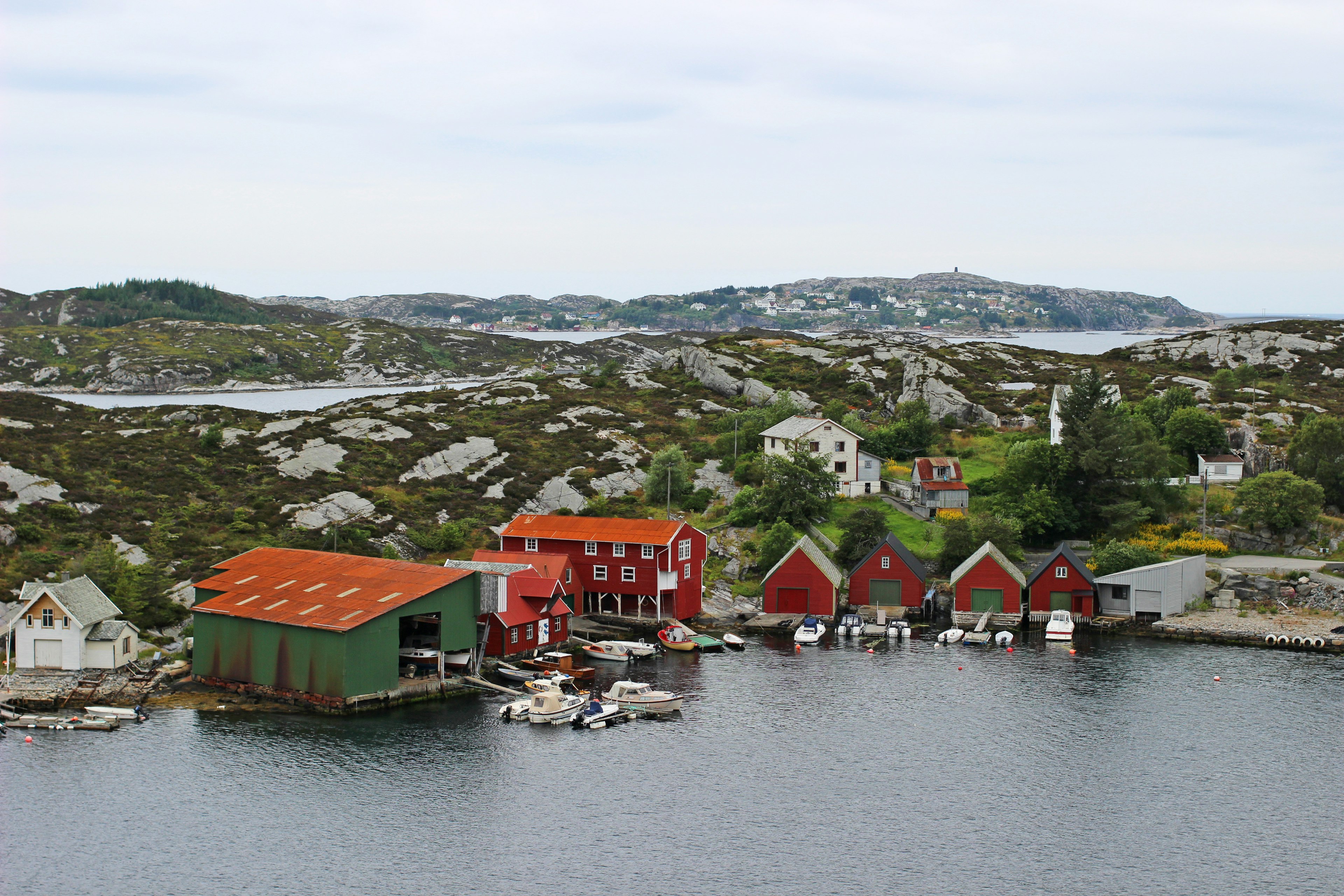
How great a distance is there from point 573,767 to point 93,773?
19.0m

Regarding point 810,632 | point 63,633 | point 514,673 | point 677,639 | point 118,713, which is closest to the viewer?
point 118,713

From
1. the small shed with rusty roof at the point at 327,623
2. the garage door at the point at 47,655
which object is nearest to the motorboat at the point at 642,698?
the small shed with rusty roof at the point at 327,623

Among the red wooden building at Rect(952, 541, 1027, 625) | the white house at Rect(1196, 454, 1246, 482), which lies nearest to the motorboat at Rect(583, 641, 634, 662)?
the red wooden building at Rect(952, 541, 1027, 625)

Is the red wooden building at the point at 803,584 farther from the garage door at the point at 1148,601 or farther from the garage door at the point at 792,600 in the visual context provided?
the garage door at the point at 1148,601

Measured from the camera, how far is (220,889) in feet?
117

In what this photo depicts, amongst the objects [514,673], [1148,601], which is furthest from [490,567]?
[1148,601]

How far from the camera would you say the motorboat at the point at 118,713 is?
50.0m

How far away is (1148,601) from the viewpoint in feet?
235

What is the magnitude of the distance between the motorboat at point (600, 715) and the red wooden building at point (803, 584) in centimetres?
2236

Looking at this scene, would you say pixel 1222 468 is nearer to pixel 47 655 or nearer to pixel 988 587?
pixel 988 587

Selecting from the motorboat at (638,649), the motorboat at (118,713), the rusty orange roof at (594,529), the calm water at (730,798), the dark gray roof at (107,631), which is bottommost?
the calm water at (730,798)

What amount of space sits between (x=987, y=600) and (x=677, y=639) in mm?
21431

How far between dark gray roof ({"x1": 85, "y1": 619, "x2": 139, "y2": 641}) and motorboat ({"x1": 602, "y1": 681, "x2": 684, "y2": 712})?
967 inches

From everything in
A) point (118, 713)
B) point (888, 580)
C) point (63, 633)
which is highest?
point (888, 580)
